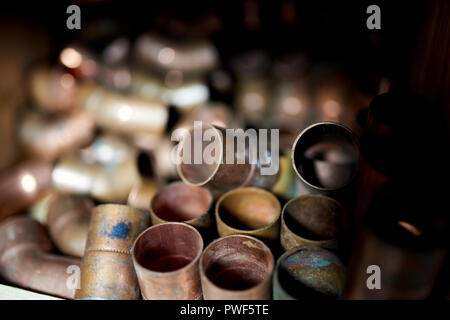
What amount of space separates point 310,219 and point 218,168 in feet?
1.48

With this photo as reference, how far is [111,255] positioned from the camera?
1533mm

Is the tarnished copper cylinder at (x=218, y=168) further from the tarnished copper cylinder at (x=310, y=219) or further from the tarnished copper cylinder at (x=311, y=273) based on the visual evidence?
the tarnished copper cylinder at (x=311, y=273)

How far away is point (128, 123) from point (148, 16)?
1263mm

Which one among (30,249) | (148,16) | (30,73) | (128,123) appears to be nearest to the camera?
(30,249)

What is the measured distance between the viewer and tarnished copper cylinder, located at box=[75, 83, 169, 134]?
8.62 ft

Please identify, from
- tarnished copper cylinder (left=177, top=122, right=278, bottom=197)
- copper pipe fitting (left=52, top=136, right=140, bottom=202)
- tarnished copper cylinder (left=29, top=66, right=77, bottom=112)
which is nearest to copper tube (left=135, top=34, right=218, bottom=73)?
tarnished copper cylinder (left=29, top=66, right=77, bottom=112)

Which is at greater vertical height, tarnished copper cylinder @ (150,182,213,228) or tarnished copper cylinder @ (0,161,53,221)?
tarnished copper cylinder @ (150,182,213,228)

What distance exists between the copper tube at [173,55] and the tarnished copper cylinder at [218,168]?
58.7 inches

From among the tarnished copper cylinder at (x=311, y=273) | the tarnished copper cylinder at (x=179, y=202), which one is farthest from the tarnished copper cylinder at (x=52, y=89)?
the tarnished copper cylinder at (x=311, y=273)

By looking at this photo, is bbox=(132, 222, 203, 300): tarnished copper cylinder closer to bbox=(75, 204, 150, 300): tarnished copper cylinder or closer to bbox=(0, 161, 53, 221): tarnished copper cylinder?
bbox=(75, 204, 150, 300): tarnished copper cylinder

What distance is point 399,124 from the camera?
3.58 ft

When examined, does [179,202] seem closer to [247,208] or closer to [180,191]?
[180,191]

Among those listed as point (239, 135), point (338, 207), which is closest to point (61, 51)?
point (239, 135)
